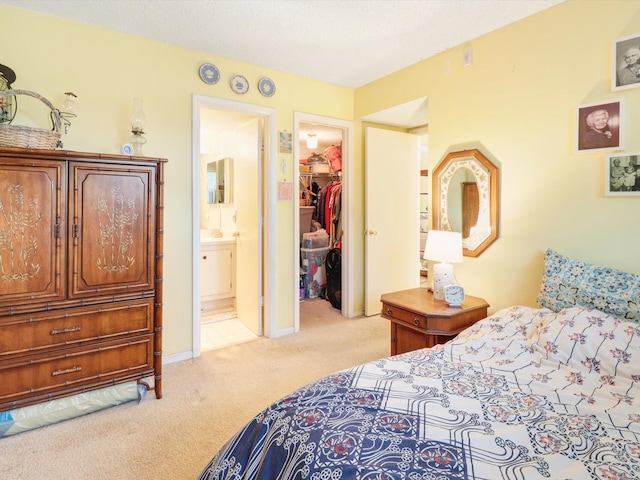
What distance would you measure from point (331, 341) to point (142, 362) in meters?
1.67

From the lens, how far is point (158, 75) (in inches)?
111

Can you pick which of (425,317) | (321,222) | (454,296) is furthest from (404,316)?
(321,222)

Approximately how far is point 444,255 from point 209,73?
244 centimetres

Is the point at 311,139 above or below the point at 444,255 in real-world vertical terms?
above

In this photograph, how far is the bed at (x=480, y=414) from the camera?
0.92 metres

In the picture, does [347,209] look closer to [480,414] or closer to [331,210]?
[331,210]

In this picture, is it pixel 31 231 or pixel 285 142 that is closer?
pixel 31 231

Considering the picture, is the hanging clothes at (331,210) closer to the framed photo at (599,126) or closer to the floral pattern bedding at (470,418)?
the framed photo at (599,126)

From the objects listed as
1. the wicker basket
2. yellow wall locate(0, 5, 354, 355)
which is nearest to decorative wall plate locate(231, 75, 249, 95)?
yellow wall locate(0, 5, 354, 355)

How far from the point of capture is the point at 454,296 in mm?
2432

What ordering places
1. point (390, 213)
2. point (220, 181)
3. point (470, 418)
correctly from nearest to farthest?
point (470, 418) < point (390, 213) < point (220, 181)

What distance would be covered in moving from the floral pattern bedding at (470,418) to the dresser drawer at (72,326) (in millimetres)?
1315

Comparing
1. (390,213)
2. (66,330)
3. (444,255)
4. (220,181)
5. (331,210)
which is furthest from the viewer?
(331,210)

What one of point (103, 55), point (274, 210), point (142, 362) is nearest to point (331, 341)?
point (274, 210)
